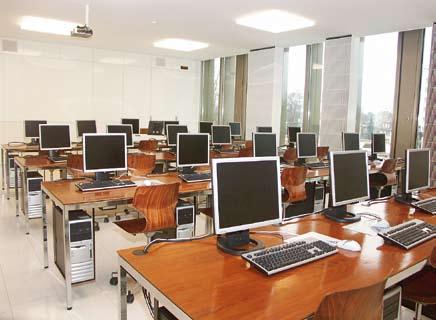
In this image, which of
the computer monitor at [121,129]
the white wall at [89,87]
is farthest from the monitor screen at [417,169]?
the white wall at [89,87]

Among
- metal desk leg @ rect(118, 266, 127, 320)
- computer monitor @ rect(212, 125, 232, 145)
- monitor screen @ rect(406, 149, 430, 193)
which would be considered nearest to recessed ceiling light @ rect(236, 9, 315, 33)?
computer monitor @ rect(212, 125, 232, 145)

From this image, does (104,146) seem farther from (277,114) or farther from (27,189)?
(277,114)

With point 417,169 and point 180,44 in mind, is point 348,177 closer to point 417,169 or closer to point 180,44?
point 417,169

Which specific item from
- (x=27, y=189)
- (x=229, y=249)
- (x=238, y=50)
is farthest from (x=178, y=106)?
(x=229, y=249)

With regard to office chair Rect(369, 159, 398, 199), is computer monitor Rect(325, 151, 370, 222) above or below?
above

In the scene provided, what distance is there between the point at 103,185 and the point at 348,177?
206cm

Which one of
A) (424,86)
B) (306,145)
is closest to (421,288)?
(306,145)

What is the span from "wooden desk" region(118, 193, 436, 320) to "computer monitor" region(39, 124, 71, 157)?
4121 millimetres

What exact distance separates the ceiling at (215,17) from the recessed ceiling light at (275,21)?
0.66ft

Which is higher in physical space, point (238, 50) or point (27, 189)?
point (238, 50)

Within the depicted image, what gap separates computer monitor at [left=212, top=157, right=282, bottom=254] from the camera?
6.17 feet

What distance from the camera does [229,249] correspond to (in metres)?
1.95

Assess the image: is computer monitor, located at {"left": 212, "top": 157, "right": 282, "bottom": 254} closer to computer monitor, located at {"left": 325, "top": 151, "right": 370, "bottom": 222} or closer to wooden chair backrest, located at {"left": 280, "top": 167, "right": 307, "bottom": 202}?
computer monitor, located at {"left": 325, "top": 151, "right": 370, "bottom": 222}

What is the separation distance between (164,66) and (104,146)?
356 inches
